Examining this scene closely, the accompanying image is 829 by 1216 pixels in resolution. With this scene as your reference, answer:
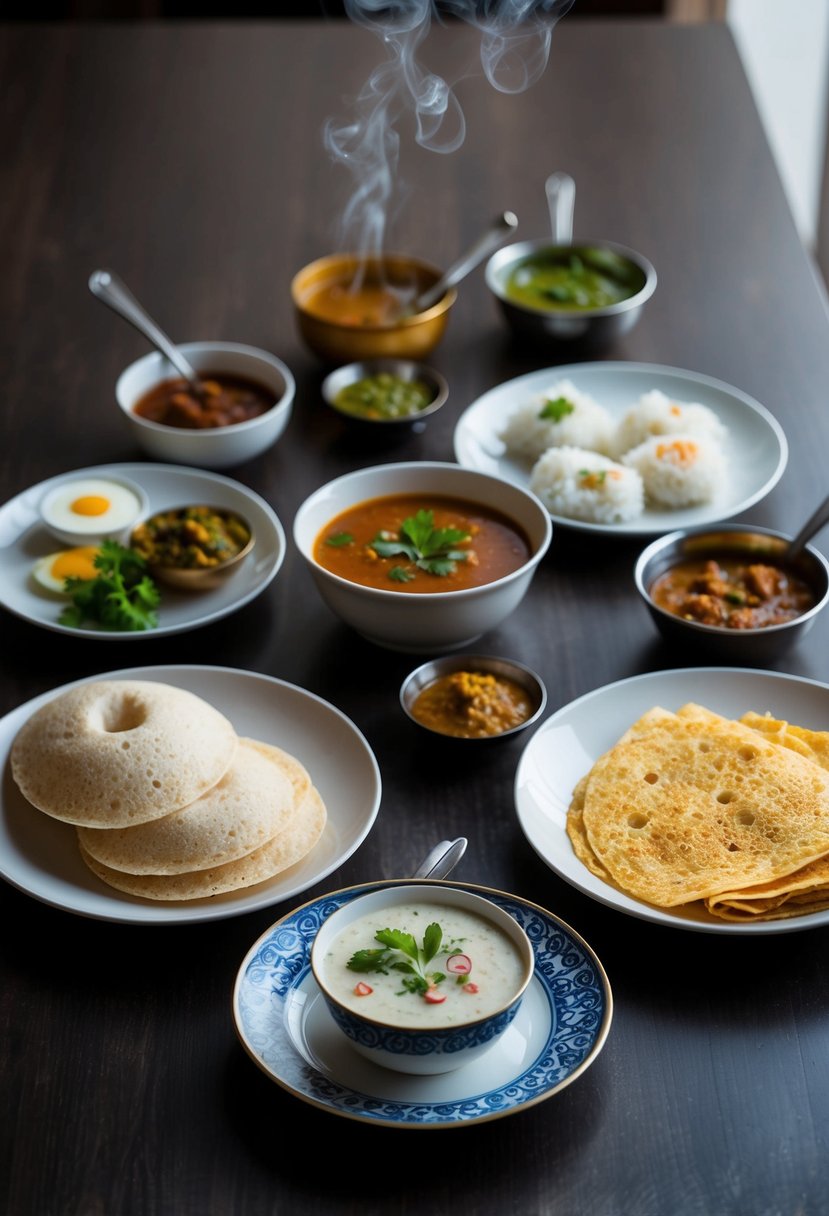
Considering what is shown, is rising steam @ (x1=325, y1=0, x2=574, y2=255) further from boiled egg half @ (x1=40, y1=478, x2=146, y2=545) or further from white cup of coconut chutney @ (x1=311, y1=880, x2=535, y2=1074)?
white cup of coconut chutney @ (x1=311, y1=880, x2=535, y2=1074)

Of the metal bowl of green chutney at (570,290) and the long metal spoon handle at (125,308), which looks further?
the metal bowl of green chutney at (570,290)

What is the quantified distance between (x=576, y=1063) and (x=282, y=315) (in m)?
2.31

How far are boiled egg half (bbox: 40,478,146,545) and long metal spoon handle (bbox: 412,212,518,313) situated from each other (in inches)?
36.5

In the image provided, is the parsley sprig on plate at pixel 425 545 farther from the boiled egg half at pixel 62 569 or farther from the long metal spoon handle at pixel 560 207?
the long metal spoon handle at pixel 560 207

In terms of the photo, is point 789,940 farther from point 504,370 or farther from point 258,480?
point 504,370

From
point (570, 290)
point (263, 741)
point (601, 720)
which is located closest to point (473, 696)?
point (601, 720)

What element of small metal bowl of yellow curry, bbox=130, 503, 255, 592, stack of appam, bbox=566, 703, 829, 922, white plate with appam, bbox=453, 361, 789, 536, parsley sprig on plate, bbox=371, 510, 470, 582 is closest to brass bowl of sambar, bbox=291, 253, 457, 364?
white plate with appam, bbox=453, 361, 789, 536

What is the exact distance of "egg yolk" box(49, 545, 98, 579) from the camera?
2369 mm

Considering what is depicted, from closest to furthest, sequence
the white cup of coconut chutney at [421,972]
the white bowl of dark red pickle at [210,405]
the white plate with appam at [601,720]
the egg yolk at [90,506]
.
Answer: the white cup of coconut chutney at [421,972] → the white plate with appam at [601,720] → the egg yolk at [90,506] → the white bowl of dark red pickle at [210,405]

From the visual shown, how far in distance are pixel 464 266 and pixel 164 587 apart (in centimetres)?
117

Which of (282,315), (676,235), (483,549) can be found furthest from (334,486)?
(676,235)

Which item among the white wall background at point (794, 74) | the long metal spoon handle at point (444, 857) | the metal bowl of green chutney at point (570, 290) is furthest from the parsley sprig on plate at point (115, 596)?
the white wall background at point (794, 74)

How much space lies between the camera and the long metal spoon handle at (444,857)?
5.64 ft

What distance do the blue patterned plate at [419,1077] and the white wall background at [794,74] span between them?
207 inches
